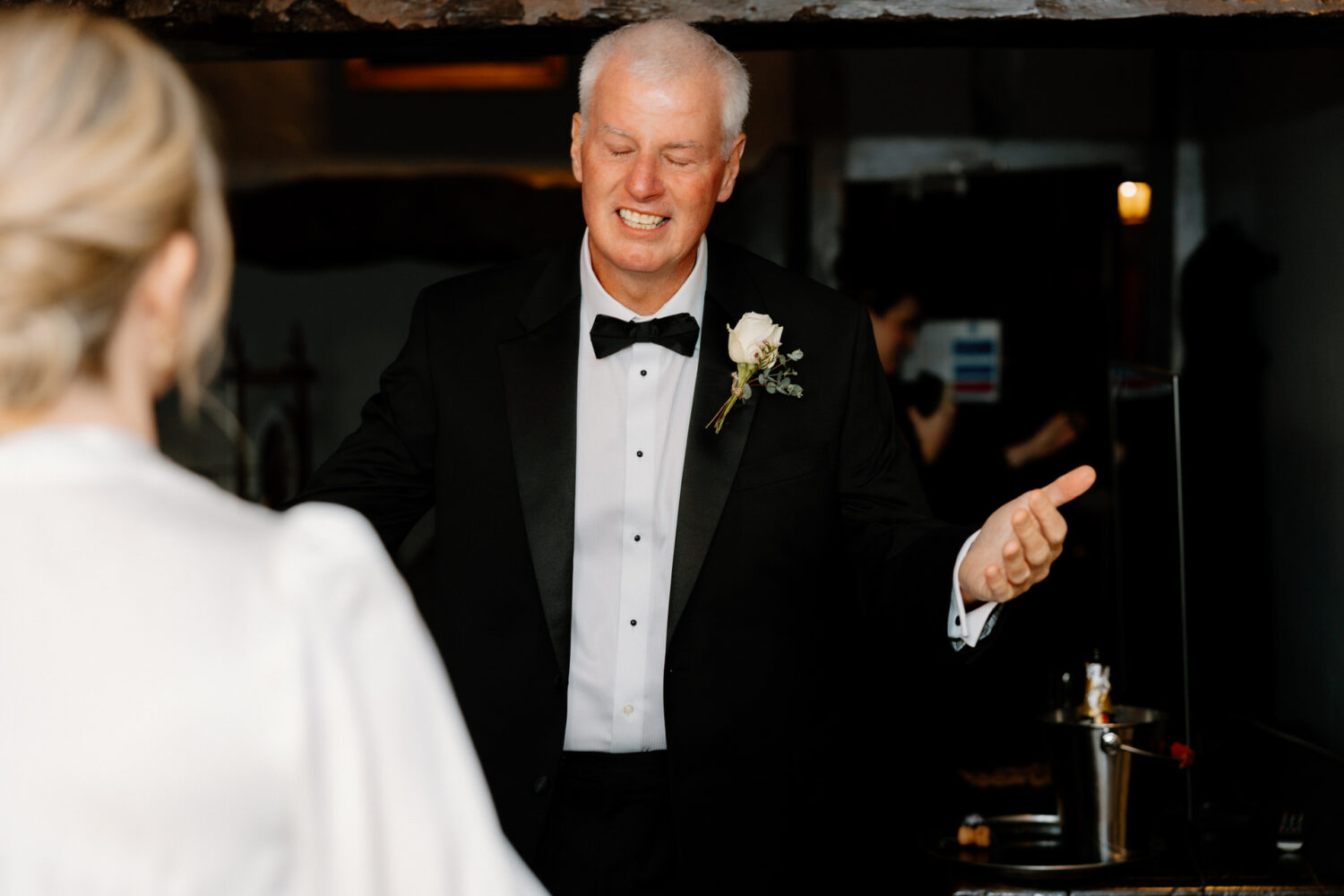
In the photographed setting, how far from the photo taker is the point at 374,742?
3.16ft

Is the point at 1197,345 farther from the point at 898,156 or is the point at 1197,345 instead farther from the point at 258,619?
the point at 258,619

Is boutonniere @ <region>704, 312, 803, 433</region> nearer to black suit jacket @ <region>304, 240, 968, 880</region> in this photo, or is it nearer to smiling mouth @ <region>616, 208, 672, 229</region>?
black suit jacket @ <region>304, 240, 968, 880</region>

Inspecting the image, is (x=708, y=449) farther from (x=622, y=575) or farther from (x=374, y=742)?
(x=374, y=742)

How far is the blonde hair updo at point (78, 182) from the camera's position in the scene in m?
0.89

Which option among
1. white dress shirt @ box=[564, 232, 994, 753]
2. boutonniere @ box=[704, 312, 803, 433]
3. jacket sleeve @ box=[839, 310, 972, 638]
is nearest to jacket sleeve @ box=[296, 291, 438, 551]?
white dress shirt @ box=[564, 232, 994, 753]

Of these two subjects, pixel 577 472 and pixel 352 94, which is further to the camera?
pixel 352 94

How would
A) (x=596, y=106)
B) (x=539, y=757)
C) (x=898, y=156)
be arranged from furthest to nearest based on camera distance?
(x=898, y=156), (x=596, y=106), (x=539, y=757)

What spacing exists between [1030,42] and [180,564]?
93.6 inches

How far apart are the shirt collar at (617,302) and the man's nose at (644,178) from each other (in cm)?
17

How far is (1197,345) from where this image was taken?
5.28m

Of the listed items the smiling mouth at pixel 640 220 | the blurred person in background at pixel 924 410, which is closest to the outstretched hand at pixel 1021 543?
the smiling mouth at pixel 640 220

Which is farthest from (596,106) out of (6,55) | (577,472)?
(6,55)

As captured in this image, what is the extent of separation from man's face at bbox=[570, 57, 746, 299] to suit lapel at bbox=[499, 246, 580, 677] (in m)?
0.17

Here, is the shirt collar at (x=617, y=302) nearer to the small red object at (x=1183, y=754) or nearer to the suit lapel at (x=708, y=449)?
the suit lapel at (x=708, y=449)
